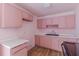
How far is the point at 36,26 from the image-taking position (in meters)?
4.80

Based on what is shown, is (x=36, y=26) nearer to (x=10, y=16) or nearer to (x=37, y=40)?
(x=37, y=40)

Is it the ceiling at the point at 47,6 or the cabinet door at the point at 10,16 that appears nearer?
the cabinet door at the point at 10,16

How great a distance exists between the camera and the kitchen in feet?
6.27

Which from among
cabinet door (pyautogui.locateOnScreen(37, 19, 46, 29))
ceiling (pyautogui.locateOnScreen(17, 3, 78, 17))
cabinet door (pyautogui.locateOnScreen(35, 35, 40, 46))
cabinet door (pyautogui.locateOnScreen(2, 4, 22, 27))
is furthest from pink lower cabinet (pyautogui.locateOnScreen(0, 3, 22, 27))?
cabinet door (pyautogui.locateOnScreen(37, 19, 46, 29))

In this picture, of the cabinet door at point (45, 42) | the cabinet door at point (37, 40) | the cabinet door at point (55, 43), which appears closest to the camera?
the cabinet door at point (55, 43)

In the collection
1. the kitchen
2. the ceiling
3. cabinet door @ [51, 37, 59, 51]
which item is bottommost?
cabinet door @ [51, 37, 59, 51]

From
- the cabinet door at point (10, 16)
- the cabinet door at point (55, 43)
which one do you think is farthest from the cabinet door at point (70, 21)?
the cabinet door at point (10, 16)

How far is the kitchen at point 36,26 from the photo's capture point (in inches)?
75.2

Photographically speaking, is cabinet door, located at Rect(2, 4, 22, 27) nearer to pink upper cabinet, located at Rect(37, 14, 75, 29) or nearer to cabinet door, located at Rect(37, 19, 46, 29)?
pink upper cabinet, located at Rect(37, 14, 75, 29)

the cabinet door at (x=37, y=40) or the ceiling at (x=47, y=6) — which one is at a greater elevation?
the ceiling at (x=47, y=6)

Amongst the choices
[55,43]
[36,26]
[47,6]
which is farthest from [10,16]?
[36,26]

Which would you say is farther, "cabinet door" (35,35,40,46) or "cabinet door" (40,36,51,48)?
"cabinet door" (35,35,40,46)

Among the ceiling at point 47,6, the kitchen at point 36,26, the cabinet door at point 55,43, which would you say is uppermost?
the ceiling at point 47,6

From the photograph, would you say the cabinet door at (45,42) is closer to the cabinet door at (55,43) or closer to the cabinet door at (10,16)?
the cabinet door at (55,43)
